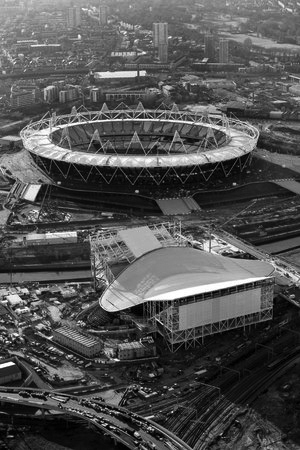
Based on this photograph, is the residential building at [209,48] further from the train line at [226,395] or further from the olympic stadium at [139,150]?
the train line at [226,395]

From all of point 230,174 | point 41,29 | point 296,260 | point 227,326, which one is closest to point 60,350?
point 227,326

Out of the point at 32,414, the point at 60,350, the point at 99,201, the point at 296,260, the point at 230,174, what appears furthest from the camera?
the point at 230,174

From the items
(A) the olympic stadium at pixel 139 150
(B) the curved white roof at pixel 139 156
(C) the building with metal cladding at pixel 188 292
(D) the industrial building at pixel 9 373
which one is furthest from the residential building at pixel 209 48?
(D) the industrial building at pixel 9 373

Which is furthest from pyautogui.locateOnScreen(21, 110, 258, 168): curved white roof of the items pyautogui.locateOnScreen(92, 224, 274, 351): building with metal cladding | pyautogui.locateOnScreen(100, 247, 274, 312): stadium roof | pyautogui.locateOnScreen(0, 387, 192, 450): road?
pyautogui.locateOnScreen(0, 387, 192, 450): road

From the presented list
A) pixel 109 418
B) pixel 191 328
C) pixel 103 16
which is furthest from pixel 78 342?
pixel 103 16

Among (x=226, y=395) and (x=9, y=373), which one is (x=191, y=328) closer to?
(x=226, y=395)

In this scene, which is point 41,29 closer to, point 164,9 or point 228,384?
point 164,9

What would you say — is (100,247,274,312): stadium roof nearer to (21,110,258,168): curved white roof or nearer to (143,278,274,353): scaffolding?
(143,278,274,353): scaffolding
